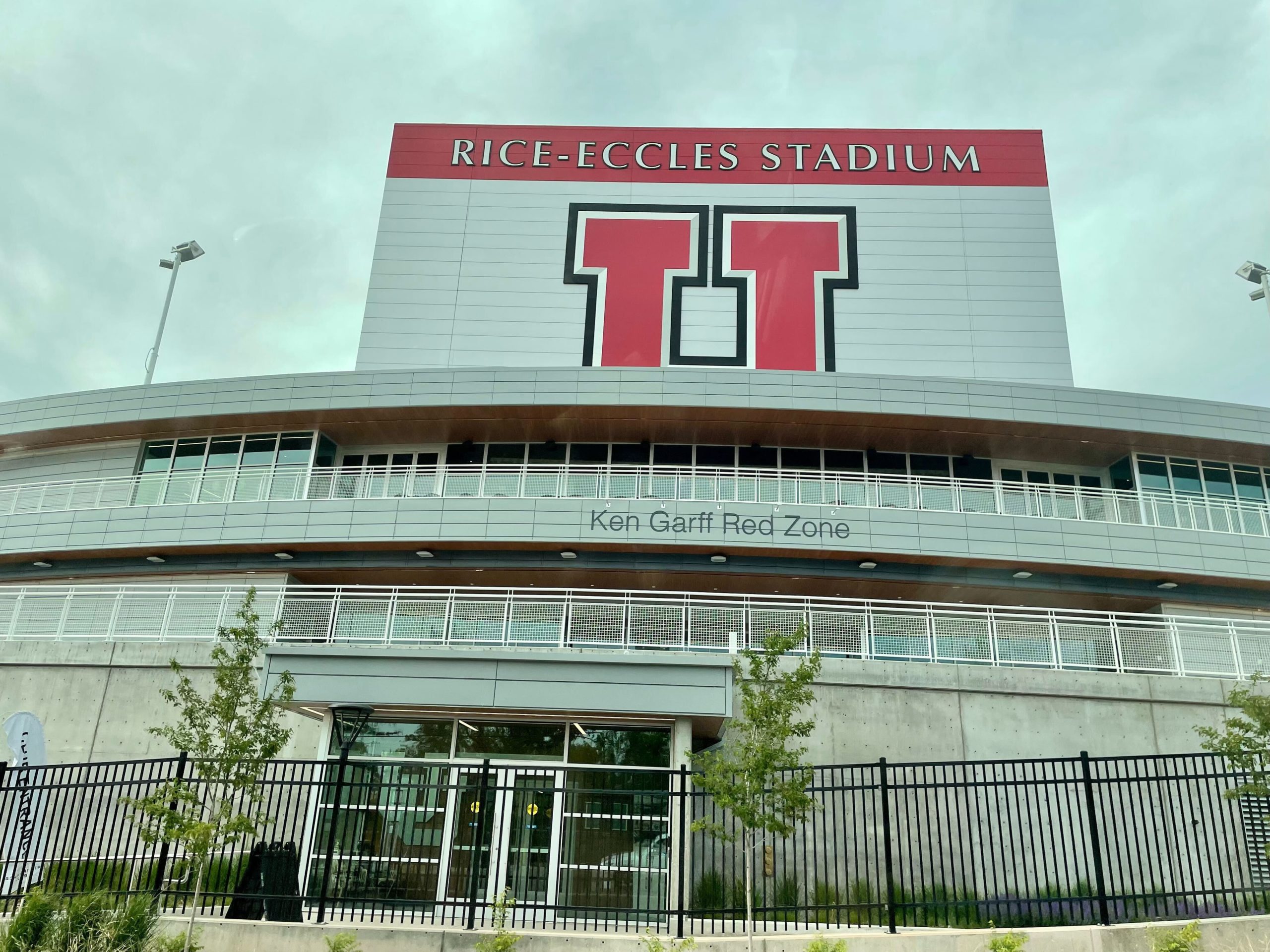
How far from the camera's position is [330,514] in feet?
87.9

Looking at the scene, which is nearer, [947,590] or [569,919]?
[569,919]

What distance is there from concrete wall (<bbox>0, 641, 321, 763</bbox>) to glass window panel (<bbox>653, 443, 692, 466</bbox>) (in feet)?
42.0

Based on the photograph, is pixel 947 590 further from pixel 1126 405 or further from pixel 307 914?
pixel 307 914

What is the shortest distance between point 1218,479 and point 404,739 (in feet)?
79.6

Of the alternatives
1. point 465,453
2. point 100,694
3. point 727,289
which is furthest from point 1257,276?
point 100,694

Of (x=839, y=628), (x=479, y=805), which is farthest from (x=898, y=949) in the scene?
(x=839, y=628)

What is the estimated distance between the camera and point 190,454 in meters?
30.0

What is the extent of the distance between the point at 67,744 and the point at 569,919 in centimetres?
1218

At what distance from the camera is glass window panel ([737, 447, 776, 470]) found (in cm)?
2878

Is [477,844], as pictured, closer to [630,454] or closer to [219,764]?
[219,764]

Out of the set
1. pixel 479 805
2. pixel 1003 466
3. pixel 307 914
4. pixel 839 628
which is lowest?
pixel 307 914

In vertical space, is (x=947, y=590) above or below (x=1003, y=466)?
below

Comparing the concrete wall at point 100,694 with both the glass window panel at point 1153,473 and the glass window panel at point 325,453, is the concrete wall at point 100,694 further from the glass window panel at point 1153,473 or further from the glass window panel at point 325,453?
the glass window panel at point 1153,473

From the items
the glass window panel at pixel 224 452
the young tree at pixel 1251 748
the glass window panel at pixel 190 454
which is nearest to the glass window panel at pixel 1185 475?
the young tree at pixel 1251 748
